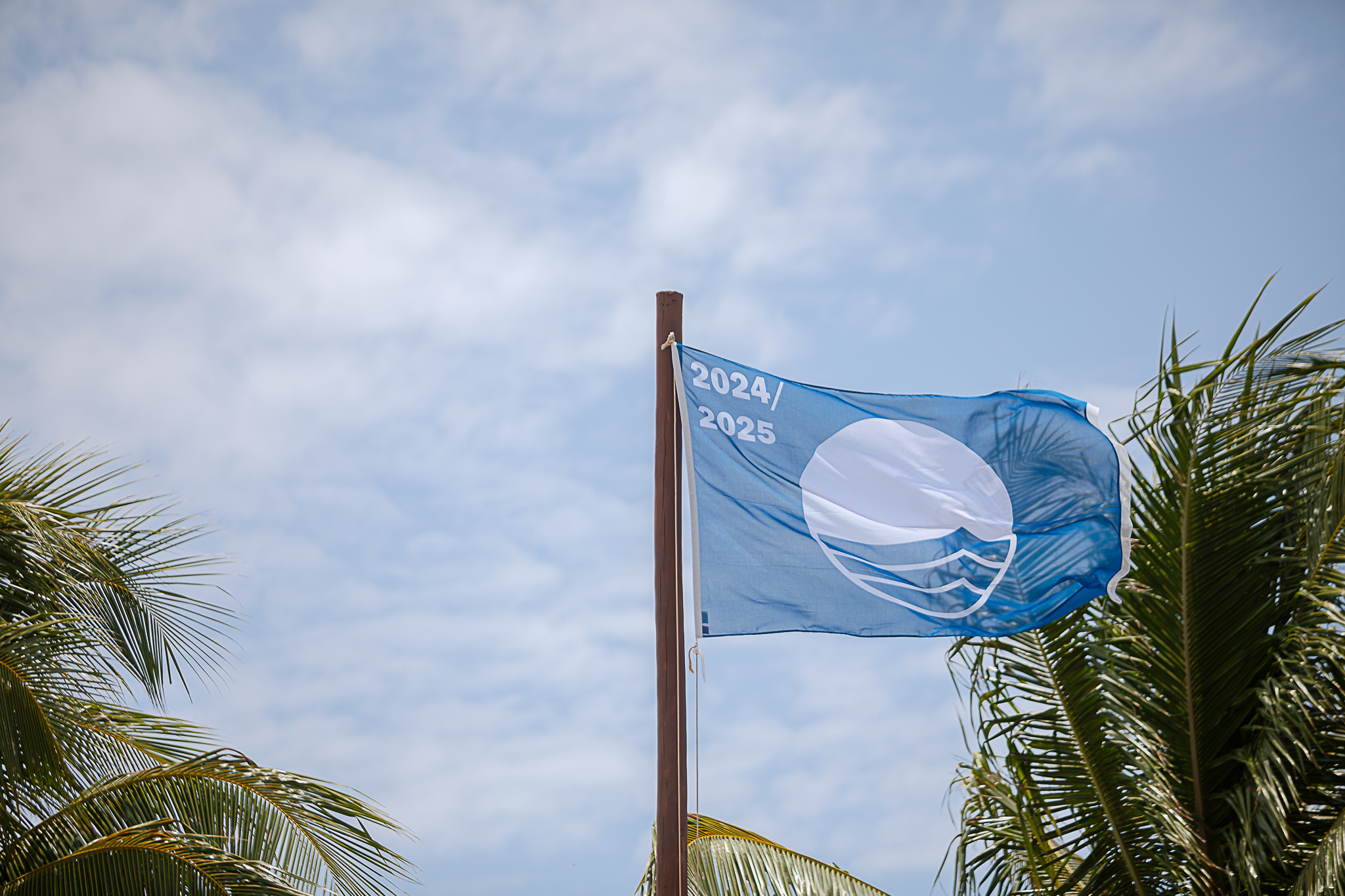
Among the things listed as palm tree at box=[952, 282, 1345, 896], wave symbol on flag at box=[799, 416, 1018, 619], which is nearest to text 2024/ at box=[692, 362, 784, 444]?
wave symbol on flag at box=[799, 416, 1018, 619]

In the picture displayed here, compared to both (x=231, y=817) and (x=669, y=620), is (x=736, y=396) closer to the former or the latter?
(x=669, y=620)

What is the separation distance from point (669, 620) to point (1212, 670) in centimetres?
357

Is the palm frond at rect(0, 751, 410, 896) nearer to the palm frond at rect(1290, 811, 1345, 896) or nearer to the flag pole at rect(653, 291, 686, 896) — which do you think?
the flag pole at rect(653, 291, 686, 896)

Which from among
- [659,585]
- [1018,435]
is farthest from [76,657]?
[1018,435]

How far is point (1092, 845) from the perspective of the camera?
26.0 feet

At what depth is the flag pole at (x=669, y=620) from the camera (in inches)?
239

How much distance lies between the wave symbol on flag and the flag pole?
0.82 metres

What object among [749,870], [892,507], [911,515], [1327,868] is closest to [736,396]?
[892,507]

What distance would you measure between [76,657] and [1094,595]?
6.61m

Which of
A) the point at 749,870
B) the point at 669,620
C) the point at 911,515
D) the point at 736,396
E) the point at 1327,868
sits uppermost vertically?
the point at 736,396

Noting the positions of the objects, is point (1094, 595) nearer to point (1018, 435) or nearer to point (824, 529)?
point (1018, 435)

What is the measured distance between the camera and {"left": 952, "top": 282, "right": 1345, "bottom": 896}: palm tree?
696cm

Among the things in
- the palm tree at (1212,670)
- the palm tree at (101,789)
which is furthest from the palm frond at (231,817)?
the palm tree at (1212,670)

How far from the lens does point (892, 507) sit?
23.7 ft
